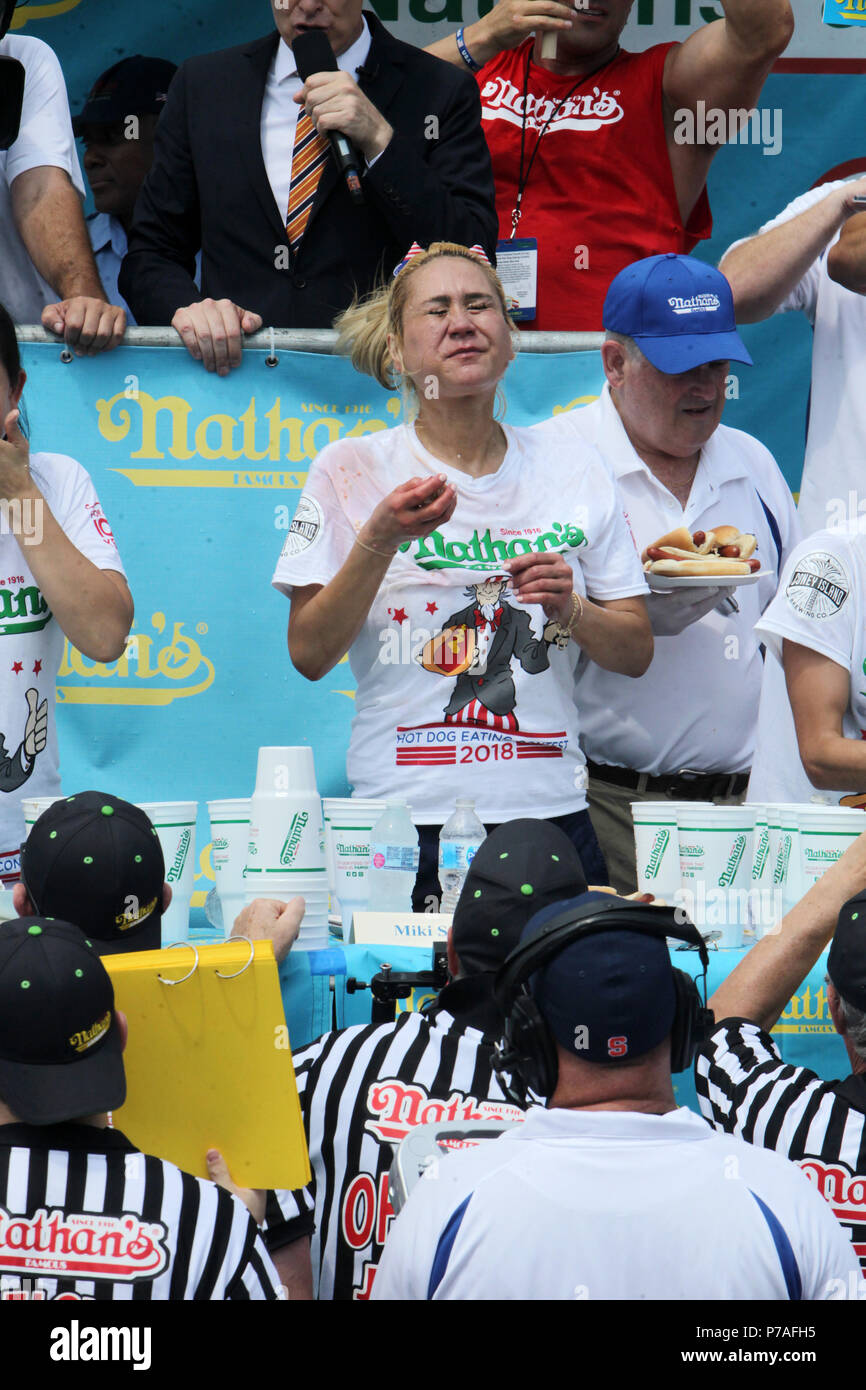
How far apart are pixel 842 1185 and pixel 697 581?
184 centimetres

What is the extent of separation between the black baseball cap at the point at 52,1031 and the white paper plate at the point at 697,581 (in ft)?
6.96

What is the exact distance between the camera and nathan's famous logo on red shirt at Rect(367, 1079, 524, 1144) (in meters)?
2.22

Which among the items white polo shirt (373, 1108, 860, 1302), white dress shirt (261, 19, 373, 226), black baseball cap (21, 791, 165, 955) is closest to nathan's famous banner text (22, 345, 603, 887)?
white dress shirt (261, 19, 373, 226)

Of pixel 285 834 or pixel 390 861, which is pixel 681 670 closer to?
pixel 390 861

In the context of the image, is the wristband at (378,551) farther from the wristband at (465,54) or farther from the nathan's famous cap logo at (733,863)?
the wristband at (465,54)

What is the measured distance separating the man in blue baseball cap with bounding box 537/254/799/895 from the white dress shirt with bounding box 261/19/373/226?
961mm

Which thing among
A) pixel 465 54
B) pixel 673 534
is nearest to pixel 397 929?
pixel 673 534

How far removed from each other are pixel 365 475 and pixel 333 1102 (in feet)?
5.61

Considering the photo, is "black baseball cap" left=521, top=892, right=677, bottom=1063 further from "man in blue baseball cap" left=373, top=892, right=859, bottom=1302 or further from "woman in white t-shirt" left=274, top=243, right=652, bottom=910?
"woman in white t-shirt" left=274, top=243, right=652, bottom=910

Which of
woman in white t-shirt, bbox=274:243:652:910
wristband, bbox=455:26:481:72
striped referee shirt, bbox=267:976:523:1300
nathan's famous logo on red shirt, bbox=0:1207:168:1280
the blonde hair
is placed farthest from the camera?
wristband, bbox=455:26:481:72

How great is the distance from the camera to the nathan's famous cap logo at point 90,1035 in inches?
75.7

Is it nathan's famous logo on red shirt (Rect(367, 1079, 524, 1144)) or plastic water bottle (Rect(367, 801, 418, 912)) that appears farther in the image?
plastic water bottle (Rect(367, 801, 418, 912))

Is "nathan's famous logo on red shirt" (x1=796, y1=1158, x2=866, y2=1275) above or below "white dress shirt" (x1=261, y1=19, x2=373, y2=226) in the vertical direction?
below
